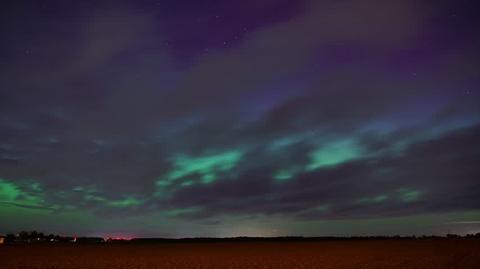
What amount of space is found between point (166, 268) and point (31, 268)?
1067cm

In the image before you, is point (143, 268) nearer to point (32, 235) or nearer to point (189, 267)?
point (189, 267)

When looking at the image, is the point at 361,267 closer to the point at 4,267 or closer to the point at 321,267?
the point at 321,267

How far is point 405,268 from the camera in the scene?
102 ft

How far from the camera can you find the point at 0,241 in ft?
340


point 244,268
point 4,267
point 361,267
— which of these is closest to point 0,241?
point 4,267

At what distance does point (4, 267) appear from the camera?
110 ft

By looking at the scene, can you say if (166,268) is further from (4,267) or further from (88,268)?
(4,267)

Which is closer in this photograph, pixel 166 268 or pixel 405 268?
pixel 405 268

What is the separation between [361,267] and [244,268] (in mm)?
9550

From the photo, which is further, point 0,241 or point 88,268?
point 0,241

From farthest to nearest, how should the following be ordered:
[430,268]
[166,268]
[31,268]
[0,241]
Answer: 1. [0,241]
2. [166,268]
3. [31,268]
4. [430,268]

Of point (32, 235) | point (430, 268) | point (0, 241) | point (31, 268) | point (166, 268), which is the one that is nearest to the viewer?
point (430, 268)

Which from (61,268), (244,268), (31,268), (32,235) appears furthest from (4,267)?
(32,235)

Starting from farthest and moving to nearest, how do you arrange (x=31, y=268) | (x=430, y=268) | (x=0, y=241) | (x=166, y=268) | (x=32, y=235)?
(x=32, y=235), (x=0, y=241), (x=166, y=268), (x=31, y=268), (x=430, y=268)
